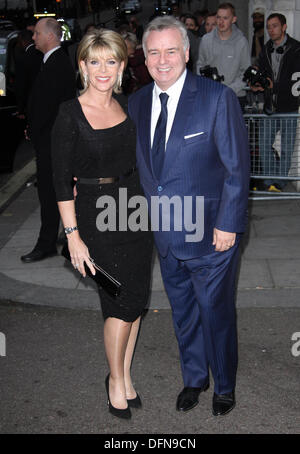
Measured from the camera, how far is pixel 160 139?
3709 mm

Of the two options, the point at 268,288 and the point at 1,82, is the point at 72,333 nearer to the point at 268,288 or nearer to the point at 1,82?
the point at 268,288

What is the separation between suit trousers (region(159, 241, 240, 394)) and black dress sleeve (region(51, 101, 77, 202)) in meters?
0.69

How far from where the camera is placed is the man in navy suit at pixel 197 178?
359cm

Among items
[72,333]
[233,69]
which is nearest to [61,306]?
[72,333]

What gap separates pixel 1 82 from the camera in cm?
1252

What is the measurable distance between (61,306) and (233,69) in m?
4.75

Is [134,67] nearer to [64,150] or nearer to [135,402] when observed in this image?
[64,150]

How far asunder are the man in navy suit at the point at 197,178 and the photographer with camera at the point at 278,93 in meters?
4.32

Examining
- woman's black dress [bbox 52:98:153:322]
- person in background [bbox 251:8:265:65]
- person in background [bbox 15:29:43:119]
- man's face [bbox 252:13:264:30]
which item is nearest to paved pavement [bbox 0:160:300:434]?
woman's black dress [bbox 52:98:153:322]

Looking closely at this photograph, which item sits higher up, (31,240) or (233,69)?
(233,69)

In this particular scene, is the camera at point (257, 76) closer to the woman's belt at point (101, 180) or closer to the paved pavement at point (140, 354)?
the paved pavement at point (140, 354)

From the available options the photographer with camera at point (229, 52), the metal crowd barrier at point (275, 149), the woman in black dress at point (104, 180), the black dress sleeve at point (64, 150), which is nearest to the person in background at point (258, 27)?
the photographer with camera at point (229, 52)

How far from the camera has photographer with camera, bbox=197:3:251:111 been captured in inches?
362

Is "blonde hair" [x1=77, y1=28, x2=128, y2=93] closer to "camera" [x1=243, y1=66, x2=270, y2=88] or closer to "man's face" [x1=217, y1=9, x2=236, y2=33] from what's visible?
"camera" [x1=243, y1=66, x2=270, y2=88]
